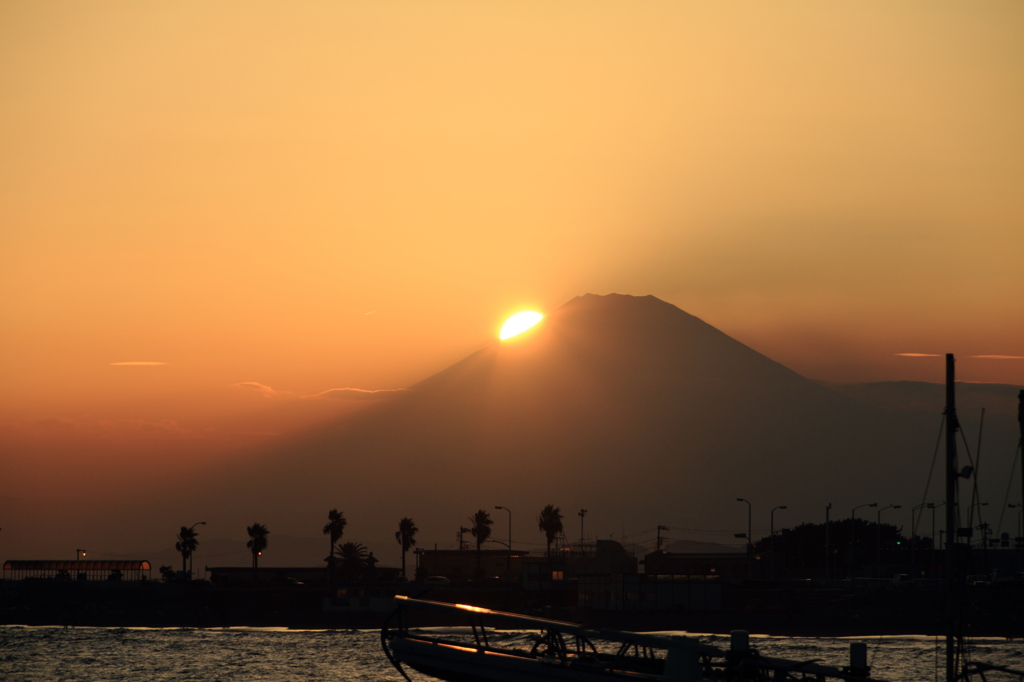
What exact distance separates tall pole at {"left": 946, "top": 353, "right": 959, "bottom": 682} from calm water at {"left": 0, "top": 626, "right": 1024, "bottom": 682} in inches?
1177

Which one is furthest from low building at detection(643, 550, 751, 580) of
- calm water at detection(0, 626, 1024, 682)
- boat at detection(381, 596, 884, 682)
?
boat at detection(381, 596, 884, 682)

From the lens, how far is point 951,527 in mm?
44844

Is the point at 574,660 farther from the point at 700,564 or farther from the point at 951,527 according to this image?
the point at 700,564

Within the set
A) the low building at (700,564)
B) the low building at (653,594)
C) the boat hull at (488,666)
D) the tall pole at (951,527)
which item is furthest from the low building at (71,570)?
the tall pole at (951,527)

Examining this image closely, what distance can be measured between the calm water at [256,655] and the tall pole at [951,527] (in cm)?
2990

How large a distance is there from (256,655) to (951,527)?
7072 centimetres

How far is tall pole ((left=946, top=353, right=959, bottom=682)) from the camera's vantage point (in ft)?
141

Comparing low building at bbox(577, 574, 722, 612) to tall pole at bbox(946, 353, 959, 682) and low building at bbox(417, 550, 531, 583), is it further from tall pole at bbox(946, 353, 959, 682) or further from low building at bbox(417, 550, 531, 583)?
tall pole at bbox(946, 353, 959, 682)

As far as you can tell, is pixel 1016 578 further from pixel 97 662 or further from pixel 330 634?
pixel 97 662

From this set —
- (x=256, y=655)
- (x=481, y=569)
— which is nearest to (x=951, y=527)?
(x=256, y=655)

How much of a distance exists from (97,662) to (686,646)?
243ft

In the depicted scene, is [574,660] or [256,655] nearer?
[574,660]

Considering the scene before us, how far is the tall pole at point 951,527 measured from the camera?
141ft

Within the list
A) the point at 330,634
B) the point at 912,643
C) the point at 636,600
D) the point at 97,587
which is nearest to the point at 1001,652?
the point at 912,643
